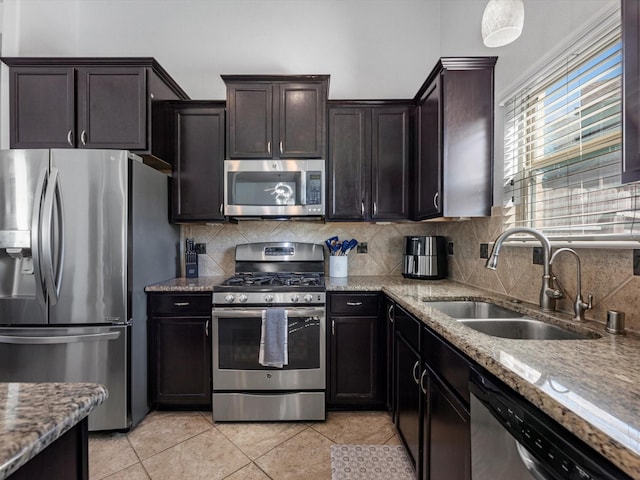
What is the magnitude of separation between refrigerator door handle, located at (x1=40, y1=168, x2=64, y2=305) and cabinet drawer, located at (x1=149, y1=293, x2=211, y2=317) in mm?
534

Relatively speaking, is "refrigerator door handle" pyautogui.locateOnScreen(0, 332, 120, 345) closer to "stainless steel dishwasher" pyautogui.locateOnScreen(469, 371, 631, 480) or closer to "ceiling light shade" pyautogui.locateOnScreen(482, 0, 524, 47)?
"stainless steel dishwasher" pyautogui.locateOnScreen(469, 371, 631, 480)

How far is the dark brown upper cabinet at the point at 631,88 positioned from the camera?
742 millimetres

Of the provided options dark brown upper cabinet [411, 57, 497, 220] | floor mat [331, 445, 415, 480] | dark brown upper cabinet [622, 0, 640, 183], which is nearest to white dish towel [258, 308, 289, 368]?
floor mat [331, 445, 415, 480]

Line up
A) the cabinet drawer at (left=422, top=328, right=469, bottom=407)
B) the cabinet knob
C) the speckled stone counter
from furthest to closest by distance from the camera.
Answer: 1. the speckled stone counter
2. the cabinet knob
3. the cabinet drawer at (left=422, top=328, right=469, bottom=407)

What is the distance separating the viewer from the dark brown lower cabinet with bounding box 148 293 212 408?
2156mm

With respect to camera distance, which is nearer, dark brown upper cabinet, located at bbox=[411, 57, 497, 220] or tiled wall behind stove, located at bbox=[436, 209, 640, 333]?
tiled wall behind stove, located at bbox=[436, 209, 640, 333]

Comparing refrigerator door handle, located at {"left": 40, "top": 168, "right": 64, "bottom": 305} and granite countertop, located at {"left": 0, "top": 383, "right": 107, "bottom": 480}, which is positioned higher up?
refrigerator door handle, located at {"left": 40, "top": 168, "right": 64, "bottom": 305}

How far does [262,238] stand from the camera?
2754mm

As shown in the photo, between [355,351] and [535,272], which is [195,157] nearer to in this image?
[355,351]

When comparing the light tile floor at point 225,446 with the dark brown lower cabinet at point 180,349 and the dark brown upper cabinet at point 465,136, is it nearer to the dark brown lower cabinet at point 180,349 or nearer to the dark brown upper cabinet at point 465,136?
the dark brown lower cabinet at point 180,349

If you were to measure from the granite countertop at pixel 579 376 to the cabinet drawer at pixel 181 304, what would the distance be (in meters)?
1.50

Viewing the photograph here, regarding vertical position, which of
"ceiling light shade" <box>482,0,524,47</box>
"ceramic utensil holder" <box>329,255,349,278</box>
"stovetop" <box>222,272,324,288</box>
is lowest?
"stovetop" <box>222,272,324,288</box>

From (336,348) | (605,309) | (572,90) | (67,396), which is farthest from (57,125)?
(605,309)

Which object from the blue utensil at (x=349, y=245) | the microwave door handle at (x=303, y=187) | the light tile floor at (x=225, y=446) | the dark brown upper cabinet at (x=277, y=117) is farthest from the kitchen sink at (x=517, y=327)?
the dark brown upper cabinet at (x=277, y=117)
